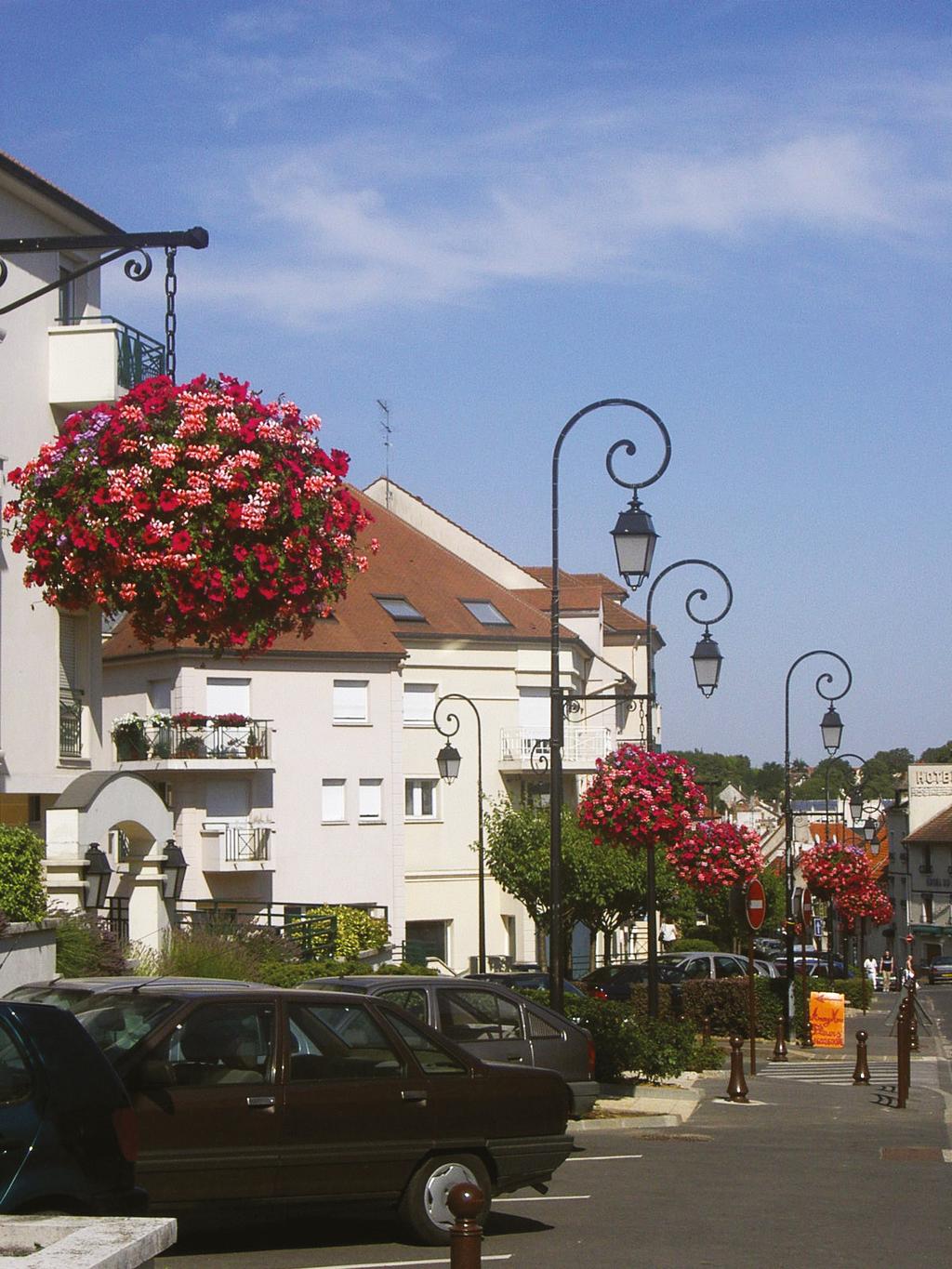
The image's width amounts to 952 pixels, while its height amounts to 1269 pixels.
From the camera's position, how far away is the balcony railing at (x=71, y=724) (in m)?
22.5

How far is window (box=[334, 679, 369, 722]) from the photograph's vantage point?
46.5 m

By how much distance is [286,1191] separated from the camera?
9.57m

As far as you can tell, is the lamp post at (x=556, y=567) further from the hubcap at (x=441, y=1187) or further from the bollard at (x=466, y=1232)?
the bollard at (x=466, y=1232)

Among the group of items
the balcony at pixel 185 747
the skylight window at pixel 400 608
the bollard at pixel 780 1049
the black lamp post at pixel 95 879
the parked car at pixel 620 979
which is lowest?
the bollard at pixel 780 1049

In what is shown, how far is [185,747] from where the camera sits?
42281 millimetres

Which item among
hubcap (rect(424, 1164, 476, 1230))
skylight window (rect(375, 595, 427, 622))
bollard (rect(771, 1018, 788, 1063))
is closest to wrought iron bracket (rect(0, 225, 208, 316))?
hubcap (rect(424, 1164, 476, 1230))

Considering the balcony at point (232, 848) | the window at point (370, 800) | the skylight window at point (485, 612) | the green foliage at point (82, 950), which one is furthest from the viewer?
the skylight window at point (485, 612)

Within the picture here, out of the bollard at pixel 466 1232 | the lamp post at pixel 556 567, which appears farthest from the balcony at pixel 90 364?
the bollard at pixel 466 1232

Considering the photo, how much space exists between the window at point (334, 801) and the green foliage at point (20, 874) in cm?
2928

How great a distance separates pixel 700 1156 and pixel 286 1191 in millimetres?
6761

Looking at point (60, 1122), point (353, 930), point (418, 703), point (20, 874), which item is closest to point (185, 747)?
point (353, 930)

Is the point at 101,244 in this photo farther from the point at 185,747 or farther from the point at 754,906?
the point at 185,747

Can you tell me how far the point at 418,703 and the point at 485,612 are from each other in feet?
15.0

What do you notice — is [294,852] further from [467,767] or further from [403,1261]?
[403,1261]
